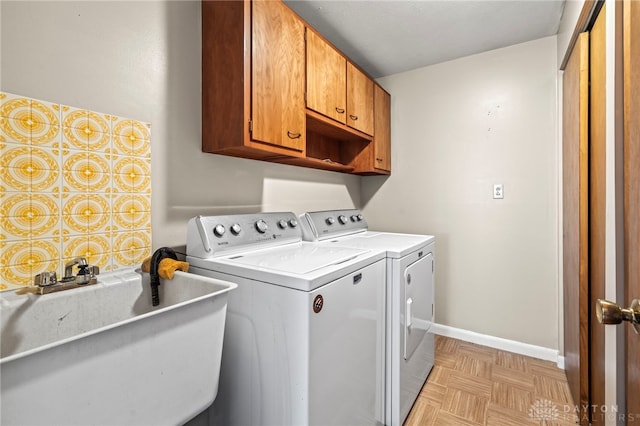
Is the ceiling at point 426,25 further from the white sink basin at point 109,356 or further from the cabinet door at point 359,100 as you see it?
the white sink basin at point 109,356

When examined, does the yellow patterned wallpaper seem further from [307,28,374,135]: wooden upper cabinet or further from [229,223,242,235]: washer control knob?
[307,28,374,135]: wooden upper cabinet

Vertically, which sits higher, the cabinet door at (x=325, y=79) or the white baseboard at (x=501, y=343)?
the cabinet door at (x=325, y=79)

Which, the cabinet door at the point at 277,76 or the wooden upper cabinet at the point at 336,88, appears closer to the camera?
the cabinet door at the point at 277,76

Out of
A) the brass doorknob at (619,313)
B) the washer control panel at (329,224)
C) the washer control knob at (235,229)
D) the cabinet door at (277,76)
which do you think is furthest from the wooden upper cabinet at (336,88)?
the brass doorknob at (619,313)

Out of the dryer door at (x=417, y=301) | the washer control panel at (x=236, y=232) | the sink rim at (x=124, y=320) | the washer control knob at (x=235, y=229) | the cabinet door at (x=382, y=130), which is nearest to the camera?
the sink rim at (x=124, y=320)

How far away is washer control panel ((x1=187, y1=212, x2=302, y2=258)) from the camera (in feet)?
4.35

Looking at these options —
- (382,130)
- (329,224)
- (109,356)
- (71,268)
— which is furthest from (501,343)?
(71,268)

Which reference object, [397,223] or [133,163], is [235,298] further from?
[397,223]

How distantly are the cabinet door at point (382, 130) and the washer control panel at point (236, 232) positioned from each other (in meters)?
1.15

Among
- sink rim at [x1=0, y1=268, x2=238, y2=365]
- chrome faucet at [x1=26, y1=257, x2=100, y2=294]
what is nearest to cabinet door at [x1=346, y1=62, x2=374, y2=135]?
sink rim at [x1=0, y1=268, x2=238, y2=365]

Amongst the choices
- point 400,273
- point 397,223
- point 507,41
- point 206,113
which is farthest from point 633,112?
point 397,223

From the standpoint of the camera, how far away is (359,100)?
2262 millimetres

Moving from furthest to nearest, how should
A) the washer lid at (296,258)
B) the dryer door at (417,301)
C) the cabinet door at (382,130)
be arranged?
the cabinet door at (382,130) → the dryer door at (417,301) → the washer lid at (296,258)

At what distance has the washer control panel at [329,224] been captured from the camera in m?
1.92
